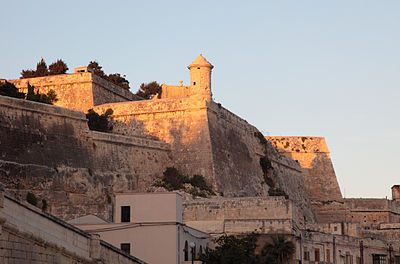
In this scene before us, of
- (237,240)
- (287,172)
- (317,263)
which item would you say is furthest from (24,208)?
(287,172)

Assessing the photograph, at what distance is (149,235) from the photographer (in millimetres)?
25766

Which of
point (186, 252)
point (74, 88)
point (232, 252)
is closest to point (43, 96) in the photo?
point (74, 88)

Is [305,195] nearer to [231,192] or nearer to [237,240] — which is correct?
[231,192]

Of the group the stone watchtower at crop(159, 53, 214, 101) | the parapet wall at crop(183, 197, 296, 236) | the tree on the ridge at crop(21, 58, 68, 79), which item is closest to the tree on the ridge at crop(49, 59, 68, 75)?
the tree on the ridge at crop(21, 58, 68, 79)

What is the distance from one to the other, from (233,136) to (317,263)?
1434 cm

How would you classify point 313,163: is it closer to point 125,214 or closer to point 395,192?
point 395,192

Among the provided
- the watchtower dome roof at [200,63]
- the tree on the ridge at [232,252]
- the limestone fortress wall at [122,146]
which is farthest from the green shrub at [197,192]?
the tree on the ridge at [232,252]

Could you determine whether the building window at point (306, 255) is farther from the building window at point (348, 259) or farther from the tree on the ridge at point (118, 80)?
the tree on the ridge at point (118, 80)

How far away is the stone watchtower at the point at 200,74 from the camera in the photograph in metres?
41.5

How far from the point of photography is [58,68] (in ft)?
169

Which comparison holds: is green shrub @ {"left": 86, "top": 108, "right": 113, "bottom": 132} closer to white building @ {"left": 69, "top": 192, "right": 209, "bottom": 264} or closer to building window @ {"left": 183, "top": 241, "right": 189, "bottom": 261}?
white building @ {"left": 69, "top": 192, "right": 209, "bottom": 264}

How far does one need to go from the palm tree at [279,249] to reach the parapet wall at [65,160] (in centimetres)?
858

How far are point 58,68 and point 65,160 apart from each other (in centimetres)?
1713

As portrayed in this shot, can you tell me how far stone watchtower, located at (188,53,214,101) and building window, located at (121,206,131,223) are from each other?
51.7 feet
